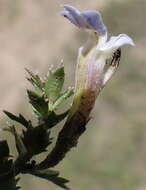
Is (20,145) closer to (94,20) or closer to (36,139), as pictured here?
(36,139)

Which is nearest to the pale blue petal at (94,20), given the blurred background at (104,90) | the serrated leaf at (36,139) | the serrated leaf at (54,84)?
the serrated leaf at (54,84)

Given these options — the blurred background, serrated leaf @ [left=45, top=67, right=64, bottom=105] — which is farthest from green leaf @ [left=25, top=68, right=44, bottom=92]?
the blurred background

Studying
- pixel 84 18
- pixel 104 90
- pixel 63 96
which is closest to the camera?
pixel 84 18

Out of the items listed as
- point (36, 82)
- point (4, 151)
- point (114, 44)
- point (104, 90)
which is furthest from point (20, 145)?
point (104, 90)

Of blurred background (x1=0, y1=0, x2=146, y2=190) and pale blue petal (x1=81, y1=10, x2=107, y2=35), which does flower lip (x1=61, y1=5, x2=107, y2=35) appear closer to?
pale blue petal (x1=81, y1=10, x2=107, y2=35)

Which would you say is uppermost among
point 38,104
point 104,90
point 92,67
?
point 104,90

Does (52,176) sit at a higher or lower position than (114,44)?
lower

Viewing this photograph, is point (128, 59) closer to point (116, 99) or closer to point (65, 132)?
point (116, 99)

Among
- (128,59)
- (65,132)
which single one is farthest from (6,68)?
(65,132)
